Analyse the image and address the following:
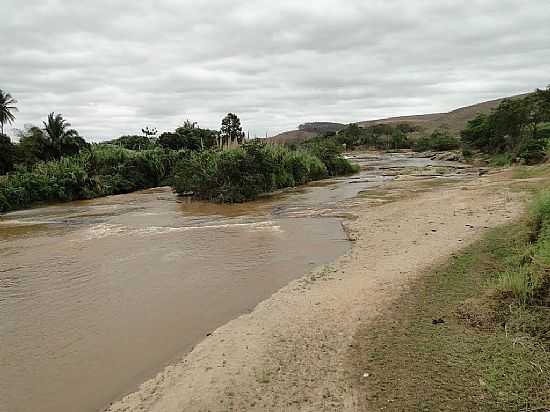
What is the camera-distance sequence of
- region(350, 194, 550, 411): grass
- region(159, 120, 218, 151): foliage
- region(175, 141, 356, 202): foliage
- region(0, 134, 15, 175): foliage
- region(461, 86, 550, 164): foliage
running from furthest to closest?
1. region(159, 120, 218, 151): foliage
2. region(461, 86, 550, 164): foliage
3. region(0, 134, 15, 175): foliage
4. region(175, 141, 356, 202): foliage
5. region(350, 194, 550, 411): grass

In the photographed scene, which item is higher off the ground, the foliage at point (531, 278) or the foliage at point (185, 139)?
the foliage at point (185, 139)

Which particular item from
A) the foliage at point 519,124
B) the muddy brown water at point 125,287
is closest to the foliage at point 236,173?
the muddy brown water at point 125,287

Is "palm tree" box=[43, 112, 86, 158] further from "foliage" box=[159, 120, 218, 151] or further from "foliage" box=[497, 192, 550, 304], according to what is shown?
"foliage" box=[497, 192, 550, 304]

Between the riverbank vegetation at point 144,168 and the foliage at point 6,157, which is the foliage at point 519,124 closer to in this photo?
the riverbank vegetation at point 144,168

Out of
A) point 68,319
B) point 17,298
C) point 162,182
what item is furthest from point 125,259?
point 162,182

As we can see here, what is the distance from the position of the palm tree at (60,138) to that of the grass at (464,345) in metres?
32.9

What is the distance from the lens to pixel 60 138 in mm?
33438

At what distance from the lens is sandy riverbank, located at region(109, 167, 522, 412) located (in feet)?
12.2

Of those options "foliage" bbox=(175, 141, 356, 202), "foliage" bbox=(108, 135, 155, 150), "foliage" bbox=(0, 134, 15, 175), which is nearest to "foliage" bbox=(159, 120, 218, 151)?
"foliage" bbox=(108, 135, 155, 150)

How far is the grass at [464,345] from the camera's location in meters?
3.43

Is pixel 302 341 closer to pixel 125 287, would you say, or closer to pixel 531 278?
pixel 531 278

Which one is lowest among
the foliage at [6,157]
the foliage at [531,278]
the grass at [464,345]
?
the grass at [464,345]

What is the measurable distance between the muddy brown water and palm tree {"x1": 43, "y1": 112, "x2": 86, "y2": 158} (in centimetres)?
2035

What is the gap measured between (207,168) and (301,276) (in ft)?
39.6
